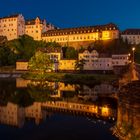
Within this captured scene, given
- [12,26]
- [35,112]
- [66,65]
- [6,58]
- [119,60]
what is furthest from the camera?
[12,26]

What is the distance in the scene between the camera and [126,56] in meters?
93.7

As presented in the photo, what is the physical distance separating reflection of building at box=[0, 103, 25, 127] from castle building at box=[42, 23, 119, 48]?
77.6 metres

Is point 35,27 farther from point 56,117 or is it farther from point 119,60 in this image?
point 56,117

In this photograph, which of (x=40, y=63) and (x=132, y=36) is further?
(x=132, y=36)

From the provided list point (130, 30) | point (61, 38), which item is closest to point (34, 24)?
point (61, 38)

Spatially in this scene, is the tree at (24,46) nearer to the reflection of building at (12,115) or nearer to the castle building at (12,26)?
the castle building at (12,26)

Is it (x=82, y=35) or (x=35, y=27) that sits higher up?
(x=35, y=27)

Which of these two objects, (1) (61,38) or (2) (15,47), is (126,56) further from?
(2) (15,47)

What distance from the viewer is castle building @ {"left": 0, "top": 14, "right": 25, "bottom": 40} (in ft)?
409

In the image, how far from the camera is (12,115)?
112ft

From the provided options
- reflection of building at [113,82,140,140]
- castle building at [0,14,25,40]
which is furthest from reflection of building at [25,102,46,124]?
castle building at [0,14,25,40]

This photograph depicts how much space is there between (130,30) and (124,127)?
10508cm

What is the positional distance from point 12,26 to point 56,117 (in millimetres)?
97613

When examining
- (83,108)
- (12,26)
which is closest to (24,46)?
(12,26)
